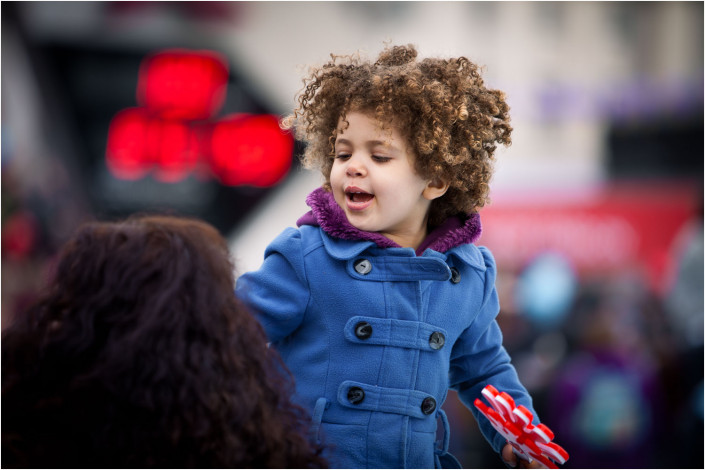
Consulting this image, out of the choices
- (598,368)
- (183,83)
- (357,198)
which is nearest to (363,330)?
(357,198)

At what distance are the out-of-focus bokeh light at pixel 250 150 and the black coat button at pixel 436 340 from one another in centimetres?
403

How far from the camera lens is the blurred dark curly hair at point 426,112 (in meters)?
1.64

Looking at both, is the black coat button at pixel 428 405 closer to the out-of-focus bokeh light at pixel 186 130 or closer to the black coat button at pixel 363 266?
the black coat button at pixel 363 266

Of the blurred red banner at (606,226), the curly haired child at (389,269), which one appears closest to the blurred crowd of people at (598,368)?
the blurred red banner at (606,226)

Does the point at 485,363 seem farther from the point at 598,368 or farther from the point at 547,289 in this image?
the point at 547,289

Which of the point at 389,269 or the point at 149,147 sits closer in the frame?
the point at 389,269

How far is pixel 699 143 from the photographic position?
7.24 m

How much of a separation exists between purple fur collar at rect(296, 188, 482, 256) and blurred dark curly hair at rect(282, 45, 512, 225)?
4 centimetres

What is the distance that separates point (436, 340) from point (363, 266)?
220 mm

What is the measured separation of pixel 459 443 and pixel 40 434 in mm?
3349

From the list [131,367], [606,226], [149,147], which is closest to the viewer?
[131,367]

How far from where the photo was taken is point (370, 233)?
1.66 m

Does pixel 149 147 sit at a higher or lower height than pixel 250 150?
higher

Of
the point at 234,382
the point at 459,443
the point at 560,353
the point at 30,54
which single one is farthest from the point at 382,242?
the point at 30,54
